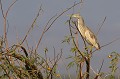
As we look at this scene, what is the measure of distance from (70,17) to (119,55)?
589mm

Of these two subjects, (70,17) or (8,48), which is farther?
(70,17)

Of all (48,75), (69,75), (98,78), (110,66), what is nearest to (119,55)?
(110,66)

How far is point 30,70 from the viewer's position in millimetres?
2393

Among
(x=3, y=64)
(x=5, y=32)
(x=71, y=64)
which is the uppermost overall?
(x=5, y=32)

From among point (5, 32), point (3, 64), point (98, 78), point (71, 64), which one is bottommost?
point (98, 78)

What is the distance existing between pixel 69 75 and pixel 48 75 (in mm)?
308

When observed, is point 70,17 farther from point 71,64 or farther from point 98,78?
point 98,78

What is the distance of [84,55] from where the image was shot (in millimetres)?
2498

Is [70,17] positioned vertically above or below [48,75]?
above

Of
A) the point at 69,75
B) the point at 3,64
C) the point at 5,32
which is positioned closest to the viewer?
the point at 3,64

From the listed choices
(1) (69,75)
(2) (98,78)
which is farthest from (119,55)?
(1) (69,75)

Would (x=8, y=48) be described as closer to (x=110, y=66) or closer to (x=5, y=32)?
(x=5, y=32)

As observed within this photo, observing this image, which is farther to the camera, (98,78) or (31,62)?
(98,78)

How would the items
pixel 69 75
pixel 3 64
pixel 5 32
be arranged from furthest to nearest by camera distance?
1. pixel 69 75
2. pixel 5 32
3. pixel 3 64
